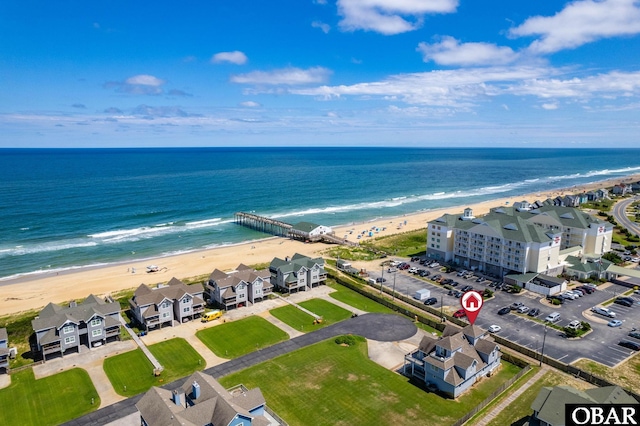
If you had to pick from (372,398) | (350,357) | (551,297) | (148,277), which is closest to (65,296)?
(148,277)

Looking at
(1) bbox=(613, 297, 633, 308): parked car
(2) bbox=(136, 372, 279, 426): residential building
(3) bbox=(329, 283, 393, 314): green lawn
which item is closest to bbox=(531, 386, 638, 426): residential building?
(2) bbox=(136, 372, 279, 426): residential building

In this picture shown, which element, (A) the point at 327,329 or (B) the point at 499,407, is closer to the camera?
(B) the point at 499,407

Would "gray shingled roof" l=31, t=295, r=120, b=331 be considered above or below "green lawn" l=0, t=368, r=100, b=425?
above

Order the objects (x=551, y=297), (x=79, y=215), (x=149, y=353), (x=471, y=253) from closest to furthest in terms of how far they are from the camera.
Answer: (x=149, y=353)
(x=551, y=297)
(x=471, y=253)
(x=79, y=215)

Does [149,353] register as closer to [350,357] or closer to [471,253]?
[350,357]

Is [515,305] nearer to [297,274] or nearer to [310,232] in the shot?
[297,274]

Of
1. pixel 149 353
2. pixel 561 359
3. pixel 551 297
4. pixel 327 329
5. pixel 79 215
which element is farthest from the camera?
pixel 79 215

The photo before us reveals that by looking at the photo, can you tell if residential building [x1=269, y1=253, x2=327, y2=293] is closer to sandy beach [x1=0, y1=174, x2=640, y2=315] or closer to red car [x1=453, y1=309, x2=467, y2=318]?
sandy beach [x1=0, y1=174, x2=640, y2=315]
